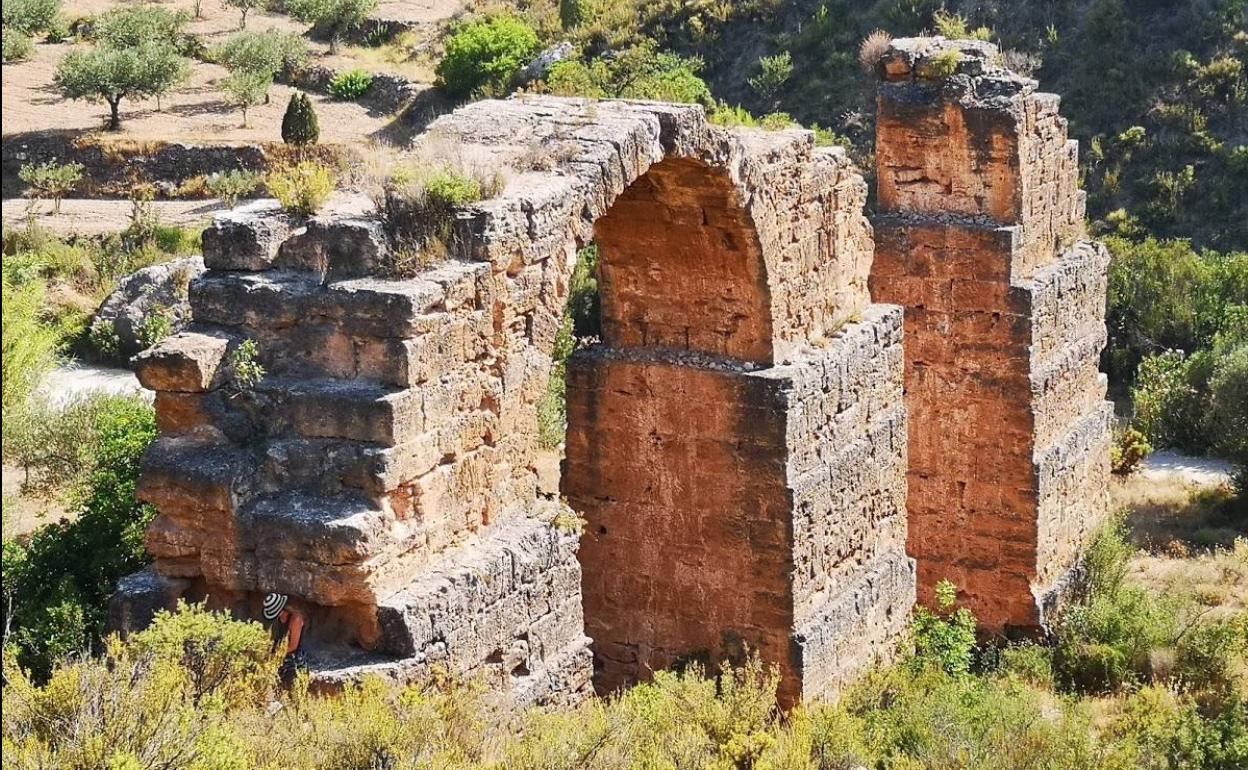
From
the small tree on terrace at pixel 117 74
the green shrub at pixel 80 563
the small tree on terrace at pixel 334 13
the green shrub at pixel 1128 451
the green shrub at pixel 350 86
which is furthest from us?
the small tree on terrace at pixel 334 13

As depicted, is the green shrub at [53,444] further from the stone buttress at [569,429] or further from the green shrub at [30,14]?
the green shrub at [30,14]

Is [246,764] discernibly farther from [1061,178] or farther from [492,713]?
[1061,178]

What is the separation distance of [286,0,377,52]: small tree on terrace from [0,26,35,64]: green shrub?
5.27 m

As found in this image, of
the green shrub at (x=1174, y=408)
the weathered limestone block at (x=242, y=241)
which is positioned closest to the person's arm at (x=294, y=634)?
the weathered limestone block at (x=242, y=241)

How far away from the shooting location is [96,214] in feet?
89.5

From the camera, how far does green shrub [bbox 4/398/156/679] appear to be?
10461 millimetres

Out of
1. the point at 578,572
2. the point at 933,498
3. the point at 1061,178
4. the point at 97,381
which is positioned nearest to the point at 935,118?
the point at 1061,178

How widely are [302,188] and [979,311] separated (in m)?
6.94

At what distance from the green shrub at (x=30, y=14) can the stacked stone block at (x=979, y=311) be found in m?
23.3

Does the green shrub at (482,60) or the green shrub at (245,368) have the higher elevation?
the green shrub at (482,60)

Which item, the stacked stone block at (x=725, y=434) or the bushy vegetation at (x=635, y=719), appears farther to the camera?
the stacked stone block at (x=725, y=434)

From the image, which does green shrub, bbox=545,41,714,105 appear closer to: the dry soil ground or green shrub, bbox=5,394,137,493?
the dry soil ground

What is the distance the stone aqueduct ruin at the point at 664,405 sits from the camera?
7344mm

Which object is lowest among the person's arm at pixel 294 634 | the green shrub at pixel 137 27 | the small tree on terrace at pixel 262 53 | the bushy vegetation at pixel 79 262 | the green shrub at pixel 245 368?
the bushy vegetation at pixel 79 262
